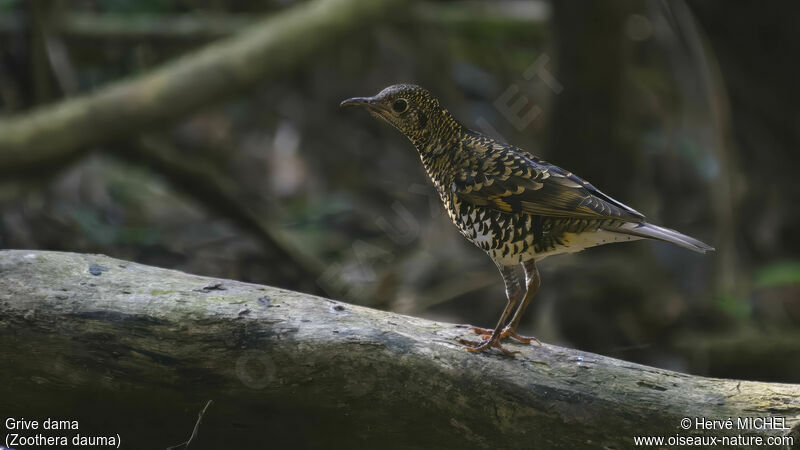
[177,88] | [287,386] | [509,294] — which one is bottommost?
[287,386]

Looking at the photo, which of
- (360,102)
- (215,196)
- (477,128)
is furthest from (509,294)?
(477,128)

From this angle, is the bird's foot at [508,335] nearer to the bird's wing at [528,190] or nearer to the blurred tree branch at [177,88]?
the bird's wing at [528,190]

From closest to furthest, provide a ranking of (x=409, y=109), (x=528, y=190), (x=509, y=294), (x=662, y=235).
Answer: (x=662, y=235)
(x=528, y=190)
(x=409, y=109)
(x=509, y=294)

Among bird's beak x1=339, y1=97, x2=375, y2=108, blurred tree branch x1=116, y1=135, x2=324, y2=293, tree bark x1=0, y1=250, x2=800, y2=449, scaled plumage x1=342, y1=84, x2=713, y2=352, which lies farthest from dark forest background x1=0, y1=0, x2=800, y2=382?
bird's beak x1=339, y1=97, x2=375, y2=108

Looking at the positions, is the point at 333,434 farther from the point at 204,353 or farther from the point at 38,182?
the point at 38,182

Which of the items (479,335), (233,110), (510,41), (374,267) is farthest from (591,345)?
(233,110)

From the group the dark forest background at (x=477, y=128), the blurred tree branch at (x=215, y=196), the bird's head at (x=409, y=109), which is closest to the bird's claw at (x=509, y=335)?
the bird's head at (x=409, y=109)

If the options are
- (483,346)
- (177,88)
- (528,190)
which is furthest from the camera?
(177,88)

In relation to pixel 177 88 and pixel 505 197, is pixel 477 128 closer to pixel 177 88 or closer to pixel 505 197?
pixel 177 88
